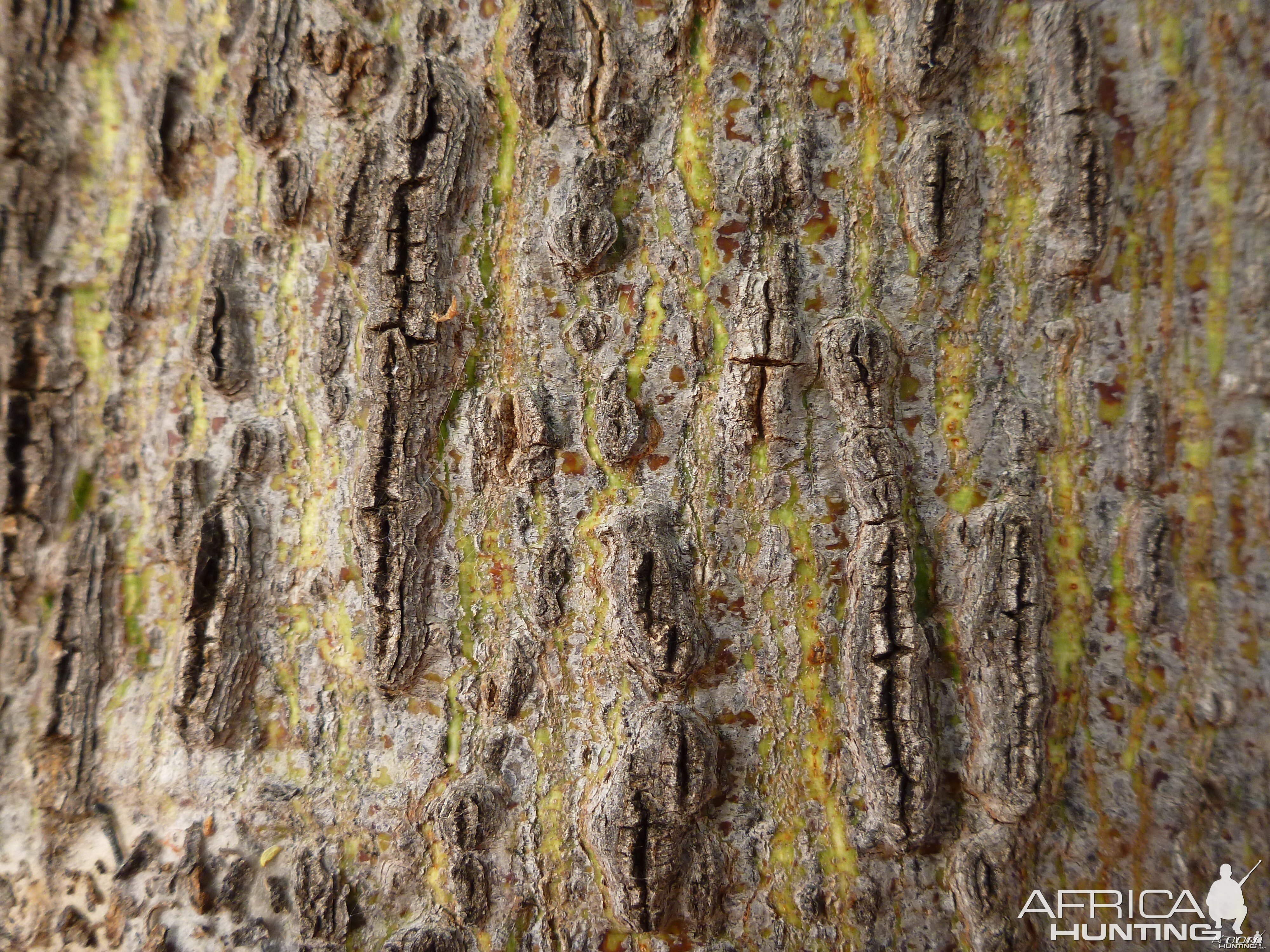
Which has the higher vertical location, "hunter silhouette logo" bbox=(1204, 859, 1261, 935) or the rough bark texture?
the rough bark texture

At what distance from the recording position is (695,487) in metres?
1.01

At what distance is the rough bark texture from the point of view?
95cm

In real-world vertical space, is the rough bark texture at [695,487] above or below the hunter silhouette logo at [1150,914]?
above

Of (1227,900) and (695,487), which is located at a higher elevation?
(695,487)

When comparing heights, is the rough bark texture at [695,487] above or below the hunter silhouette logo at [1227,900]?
above

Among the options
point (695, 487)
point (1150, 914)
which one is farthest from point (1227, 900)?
point (695, 487)

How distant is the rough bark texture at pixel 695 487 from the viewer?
95 centimetres

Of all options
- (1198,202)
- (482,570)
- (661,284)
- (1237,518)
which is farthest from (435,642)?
(1198,202)

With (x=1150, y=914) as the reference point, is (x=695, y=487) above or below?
above

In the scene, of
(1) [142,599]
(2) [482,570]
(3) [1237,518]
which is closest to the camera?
(3) [1237,518]

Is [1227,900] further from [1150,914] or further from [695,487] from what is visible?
[695,487]

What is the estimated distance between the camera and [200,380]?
114cm

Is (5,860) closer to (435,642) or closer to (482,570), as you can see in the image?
(435,642)

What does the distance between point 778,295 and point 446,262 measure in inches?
20.6
